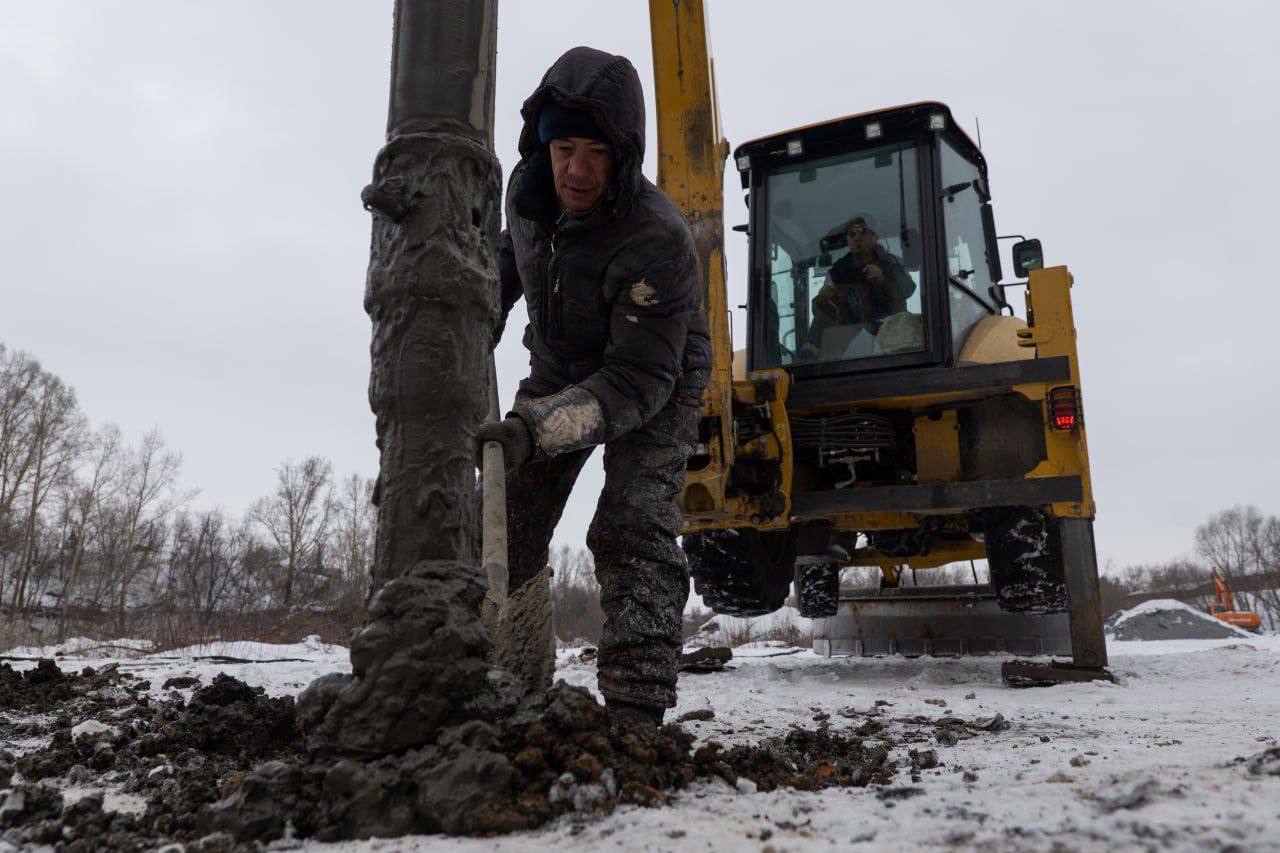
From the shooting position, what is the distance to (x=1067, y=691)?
407cm

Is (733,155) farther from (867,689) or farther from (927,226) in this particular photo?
(867,689)

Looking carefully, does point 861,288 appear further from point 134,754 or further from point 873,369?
point 134,754

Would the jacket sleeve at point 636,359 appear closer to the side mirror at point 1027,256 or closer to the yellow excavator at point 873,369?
the yellow excavator at point 873,369

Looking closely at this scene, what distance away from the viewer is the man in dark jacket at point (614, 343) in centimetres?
244

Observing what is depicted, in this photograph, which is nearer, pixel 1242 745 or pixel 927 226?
pixel 1242 745

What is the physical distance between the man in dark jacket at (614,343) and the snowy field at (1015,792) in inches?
22.2

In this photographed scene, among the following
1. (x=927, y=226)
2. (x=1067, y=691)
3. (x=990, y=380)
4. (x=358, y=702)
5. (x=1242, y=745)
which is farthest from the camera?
(x=927, y=226)

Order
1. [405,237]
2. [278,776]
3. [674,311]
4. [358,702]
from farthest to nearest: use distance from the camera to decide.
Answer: [674,311], [405,237], [358,702], [278,776]

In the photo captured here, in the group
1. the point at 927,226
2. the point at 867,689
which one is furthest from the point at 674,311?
the point at 927,226

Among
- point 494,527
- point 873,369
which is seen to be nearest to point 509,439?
point 494,527

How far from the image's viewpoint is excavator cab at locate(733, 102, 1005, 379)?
5.13 m

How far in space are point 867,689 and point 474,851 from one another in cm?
343

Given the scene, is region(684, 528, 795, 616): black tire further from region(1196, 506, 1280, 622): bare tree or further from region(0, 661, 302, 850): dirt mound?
region(1196, 506, 1280, 622): bare tree

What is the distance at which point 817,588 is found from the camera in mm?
6848
